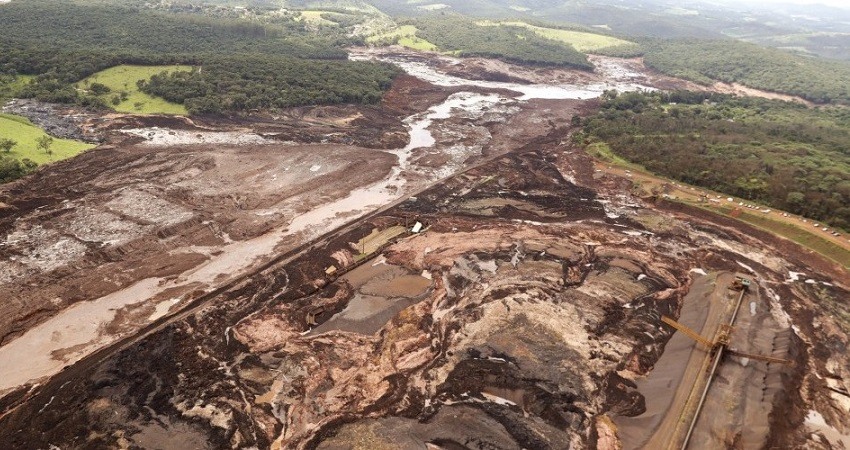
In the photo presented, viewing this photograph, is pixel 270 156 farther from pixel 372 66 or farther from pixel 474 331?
pixel 372 66

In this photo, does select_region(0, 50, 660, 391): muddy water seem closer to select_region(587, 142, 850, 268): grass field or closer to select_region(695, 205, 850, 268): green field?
select_region(587, 142, 850, 268): grass field

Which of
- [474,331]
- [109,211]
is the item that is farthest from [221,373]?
[109,211]

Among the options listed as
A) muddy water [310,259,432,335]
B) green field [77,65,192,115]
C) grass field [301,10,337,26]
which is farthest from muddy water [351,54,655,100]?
muddy water [310,259,432,335]

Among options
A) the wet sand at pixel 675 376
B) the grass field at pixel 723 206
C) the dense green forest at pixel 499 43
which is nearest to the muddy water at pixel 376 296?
the wet sand at pixel 675 376

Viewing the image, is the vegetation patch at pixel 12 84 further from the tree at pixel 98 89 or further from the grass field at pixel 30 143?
the grass field at pixel 30 143

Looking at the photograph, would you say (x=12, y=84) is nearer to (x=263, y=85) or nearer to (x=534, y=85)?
(x=263, y=85)

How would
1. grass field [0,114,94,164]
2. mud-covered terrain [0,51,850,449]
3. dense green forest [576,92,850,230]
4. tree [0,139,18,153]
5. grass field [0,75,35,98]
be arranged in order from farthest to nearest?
grass field [0,75,35,98] < grass field [0,114,94,164] < tree [0,139,18,153] < dense green forest [576,92,850,230] < mud-covered terrain [0,51,850,449]
